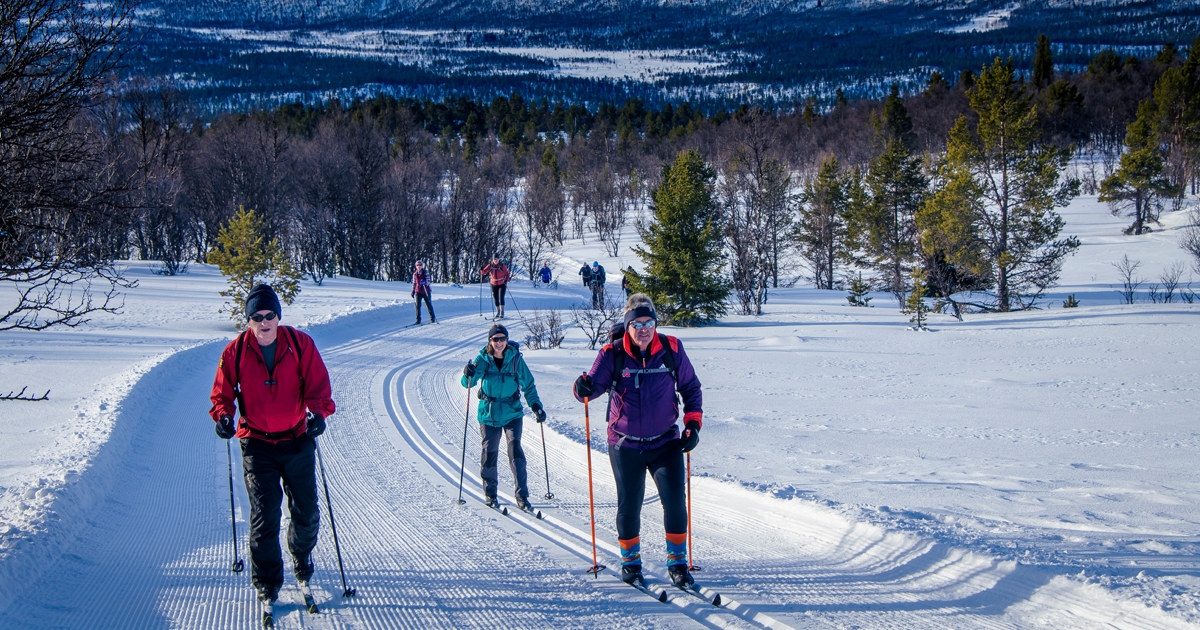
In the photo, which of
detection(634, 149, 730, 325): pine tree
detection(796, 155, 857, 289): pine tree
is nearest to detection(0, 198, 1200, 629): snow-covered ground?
detection(634, 149, 730, 325): pine tree

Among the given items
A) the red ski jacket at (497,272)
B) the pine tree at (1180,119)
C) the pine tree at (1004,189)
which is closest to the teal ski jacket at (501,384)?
the red ski jacket at (497,272)

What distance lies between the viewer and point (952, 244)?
27484 mm

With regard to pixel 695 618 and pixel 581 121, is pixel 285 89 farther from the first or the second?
pixel 695 618

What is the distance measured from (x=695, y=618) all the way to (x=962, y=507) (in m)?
2.79

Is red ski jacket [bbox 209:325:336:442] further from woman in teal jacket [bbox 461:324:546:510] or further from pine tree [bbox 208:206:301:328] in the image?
pine tree [bbox 208:206:301:328]

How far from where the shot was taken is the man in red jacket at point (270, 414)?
4.19m

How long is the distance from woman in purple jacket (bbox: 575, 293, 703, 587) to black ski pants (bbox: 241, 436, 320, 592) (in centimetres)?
174

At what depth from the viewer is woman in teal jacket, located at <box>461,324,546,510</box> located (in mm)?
6570

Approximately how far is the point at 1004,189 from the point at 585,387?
28.8 meters

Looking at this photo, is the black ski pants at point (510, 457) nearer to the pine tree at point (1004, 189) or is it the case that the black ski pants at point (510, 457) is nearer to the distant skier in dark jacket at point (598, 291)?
the distant skier in dark jacket at point (598, 291)

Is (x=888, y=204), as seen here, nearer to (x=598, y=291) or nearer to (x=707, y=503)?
(x=598, y=291)

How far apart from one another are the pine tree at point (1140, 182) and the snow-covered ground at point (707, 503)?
115 feet

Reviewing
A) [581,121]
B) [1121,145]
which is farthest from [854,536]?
[581,121]

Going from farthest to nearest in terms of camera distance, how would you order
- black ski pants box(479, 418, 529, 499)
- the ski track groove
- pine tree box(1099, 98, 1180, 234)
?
pine tree box(1099, 98, 1180, 234), black ski pants box(479, 418, 529, 499), the ski track groove
